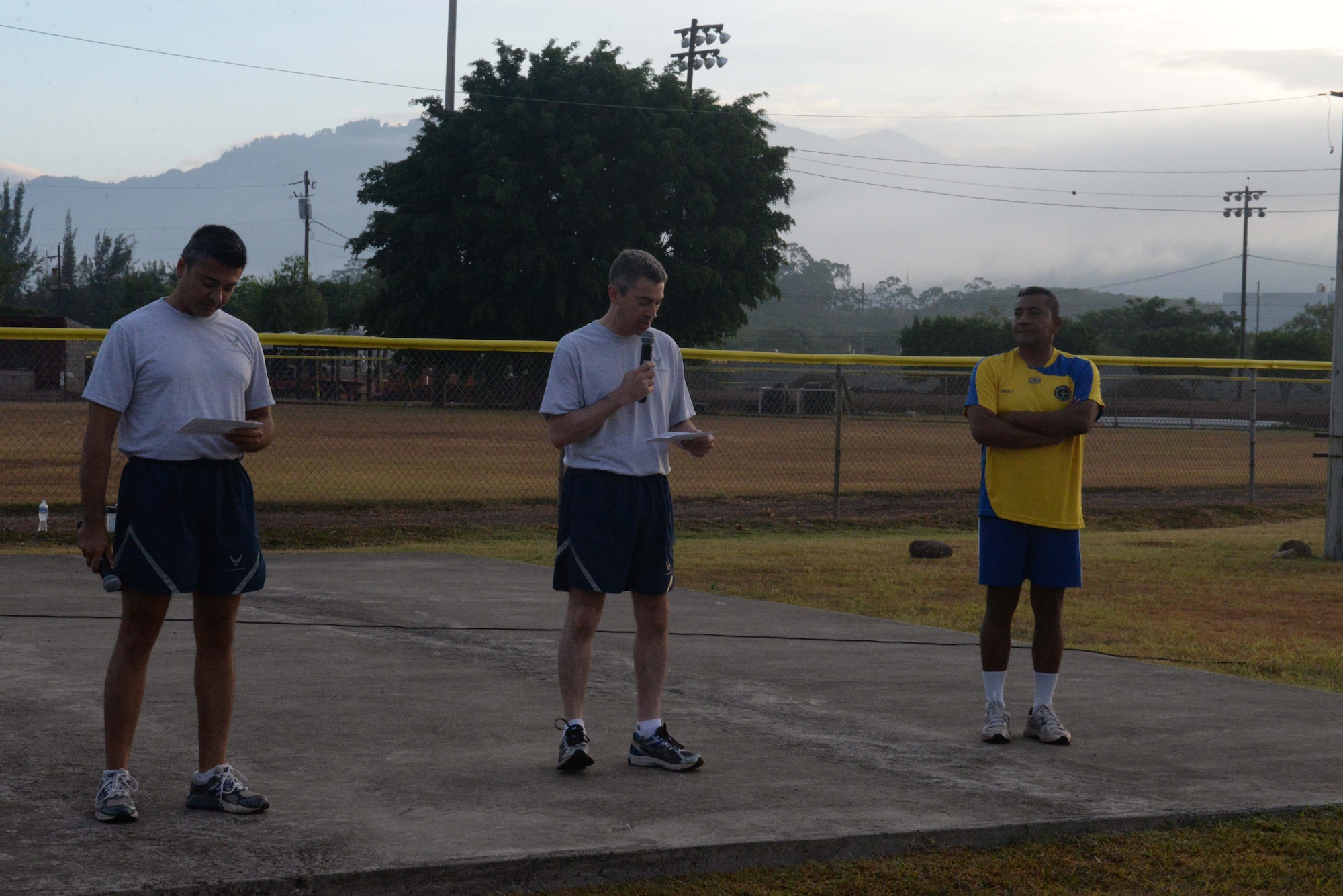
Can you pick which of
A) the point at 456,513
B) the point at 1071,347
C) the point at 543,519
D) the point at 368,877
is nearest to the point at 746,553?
the point at 543,519

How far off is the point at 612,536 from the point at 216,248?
1.54m

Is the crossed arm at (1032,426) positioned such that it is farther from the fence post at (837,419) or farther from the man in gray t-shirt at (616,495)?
the fence post at (837,419)

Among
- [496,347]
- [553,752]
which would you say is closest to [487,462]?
[496,347]

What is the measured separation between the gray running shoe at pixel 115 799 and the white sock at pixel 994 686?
3.02m

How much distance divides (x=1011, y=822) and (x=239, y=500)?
2.45m

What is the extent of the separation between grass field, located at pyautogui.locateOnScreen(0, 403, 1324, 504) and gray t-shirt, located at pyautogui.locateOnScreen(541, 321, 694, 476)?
33.8 ft

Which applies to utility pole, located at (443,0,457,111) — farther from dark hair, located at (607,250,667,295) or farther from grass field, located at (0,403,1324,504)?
dark hair, located at (607,250,667,295)

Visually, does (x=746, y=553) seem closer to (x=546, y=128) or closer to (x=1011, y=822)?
(x=1011, y=822)

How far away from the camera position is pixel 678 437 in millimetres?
4613

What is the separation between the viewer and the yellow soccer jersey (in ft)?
17.2

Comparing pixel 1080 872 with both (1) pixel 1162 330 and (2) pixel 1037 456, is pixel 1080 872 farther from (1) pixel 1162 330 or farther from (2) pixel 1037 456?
(1) pixel 1162 330

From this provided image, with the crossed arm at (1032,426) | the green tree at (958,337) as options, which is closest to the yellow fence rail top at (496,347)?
Answer: the crossed arm at (1032,426)

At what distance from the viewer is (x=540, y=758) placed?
187 inches

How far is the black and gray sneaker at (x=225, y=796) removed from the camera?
397cm
